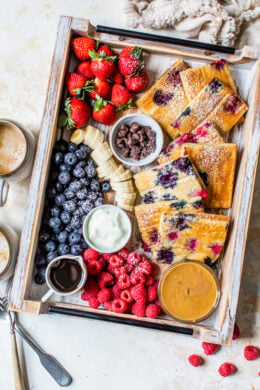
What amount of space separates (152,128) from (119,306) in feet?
2.87

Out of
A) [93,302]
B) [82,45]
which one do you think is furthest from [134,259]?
[82,45]

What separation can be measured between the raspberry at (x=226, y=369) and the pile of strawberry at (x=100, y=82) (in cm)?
136

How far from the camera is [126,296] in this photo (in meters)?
2.16

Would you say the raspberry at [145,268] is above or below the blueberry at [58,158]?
below

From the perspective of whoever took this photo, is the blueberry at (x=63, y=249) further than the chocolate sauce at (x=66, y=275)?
Yes

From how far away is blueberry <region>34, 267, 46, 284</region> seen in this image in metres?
2.20

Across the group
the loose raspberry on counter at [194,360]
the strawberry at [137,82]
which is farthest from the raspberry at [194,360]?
the strawberry at [137,82]

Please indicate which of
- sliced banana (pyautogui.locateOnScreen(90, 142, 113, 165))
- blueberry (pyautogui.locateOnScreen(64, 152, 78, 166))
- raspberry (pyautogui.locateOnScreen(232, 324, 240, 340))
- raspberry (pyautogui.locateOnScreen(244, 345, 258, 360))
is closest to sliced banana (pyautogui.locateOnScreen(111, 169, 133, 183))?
sliced banana (pyautogui.locateOnScreen(90, 142, 113, 165))

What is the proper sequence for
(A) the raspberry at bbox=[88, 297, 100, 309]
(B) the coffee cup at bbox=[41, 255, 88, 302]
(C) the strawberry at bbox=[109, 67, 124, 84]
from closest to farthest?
1. (B) the coffee cup at bbox=[41, 255, 88, 302]
2. (A) the raspberry at bbox=[88, 297, 100, 309]
3. (C) the strawberry at bbox=[109, 67, 124, 84]

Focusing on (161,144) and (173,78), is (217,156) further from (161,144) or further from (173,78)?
(173,78)

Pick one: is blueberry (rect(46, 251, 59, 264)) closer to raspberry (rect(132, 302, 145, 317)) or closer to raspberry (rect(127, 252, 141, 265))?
raspberry (rect(127, 252, 141, 265))

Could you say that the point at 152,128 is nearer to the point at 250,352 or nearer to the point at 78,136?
the point at 78,136

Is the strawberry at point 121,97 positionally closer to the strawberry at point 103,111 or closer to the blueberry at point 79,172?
the strawberry at point 103,111

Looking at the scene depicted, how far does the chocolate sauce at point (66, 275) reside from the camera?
2.06m
